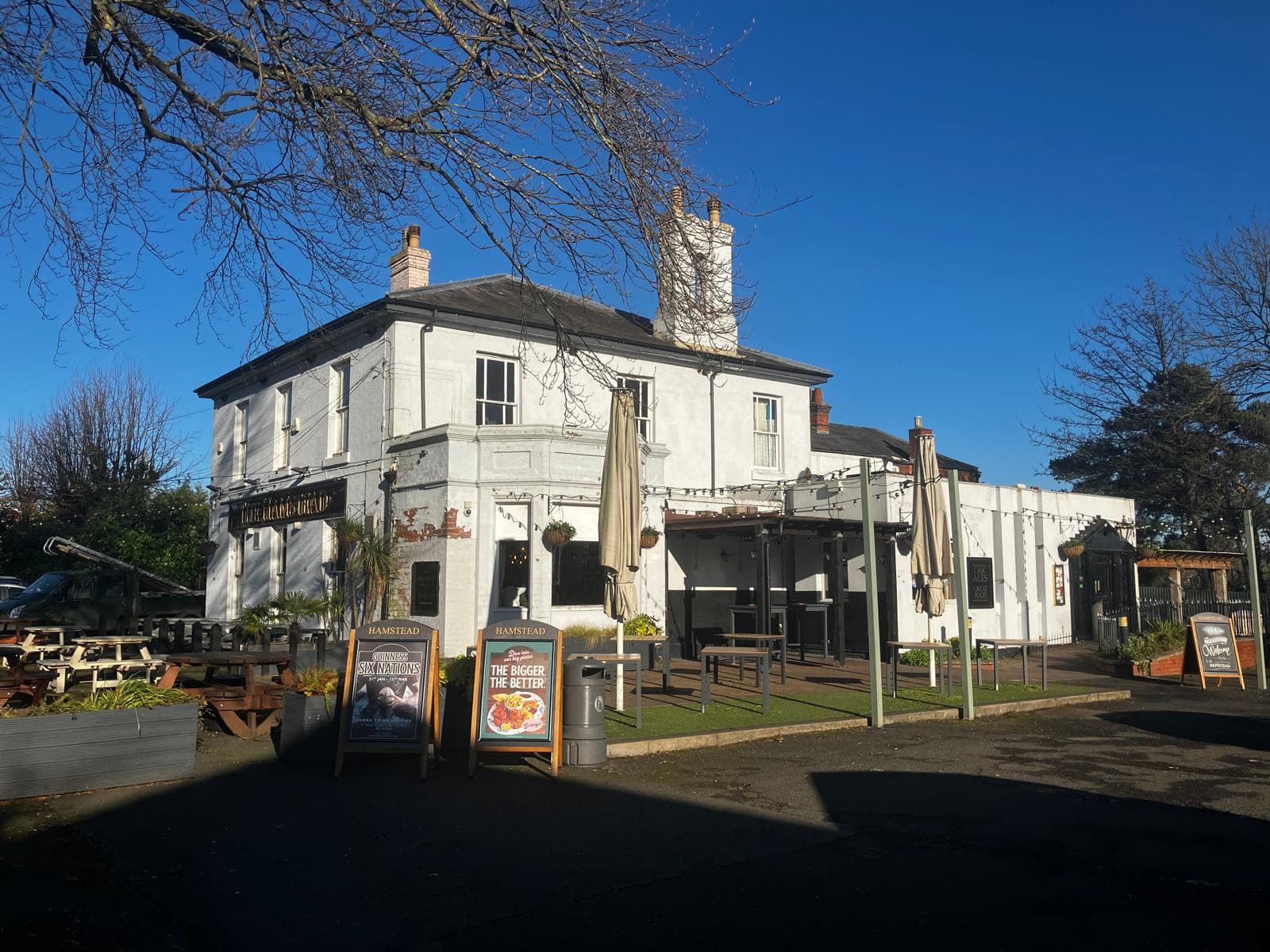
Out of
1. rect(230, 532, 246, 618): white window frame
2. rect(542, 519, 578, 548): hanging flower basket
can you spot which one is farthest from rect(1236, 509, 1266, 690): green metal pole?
rect(230, 532, 246, 618): white window frame

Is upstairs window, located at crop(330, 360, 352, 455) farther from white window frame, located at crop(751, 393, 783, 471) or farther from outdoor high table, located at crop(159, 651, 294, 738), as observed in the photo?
outdoor high table, located at crop(159, 651, 294, 738)

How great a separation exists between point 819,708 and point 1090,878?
6.68 metres

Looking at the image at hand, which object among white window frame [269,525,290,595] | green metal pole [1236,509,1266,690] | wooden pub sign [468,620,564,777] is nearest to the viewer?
wooden pub sign [468,620,564,777]

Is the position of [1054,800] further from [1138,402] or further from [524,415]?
[1138,402]

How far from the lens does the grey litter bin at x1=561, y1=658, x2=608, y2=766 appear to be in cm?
894

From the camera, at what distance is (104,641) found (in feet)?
34.6

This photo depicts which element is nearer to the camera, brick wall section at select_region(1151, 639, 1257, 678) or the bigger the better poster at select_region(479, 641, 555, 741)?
the bigger the better poster at select_region(479, 641, 555, 741)

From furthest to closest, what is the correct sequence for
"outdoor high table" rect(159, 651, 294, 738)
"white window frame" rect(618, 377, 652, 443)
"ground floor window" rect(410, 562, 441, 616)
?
"white window frame" rect(618, 377, 652, 443) → "ground floor window" rect(410, 562, 441, 616) → "outdoor high table" rect(159, 651, 294, 738)

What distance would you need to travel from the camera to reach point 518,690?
8773 millimetres

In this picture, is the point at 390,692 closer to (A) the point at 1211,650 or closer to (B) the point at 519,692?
(B) the point at 519,692

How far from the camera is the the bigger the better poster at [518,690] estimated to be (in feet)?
28.5

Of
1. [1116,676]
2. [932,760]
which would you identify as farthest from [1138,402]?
[932,760]

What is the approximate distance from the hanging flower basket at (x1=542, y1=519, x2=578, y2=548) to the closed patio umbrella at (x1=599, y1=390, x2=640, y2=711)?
18.0 feet

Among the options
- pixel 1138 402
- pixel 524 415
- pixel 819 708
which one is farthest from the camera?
pixel 1138 402
